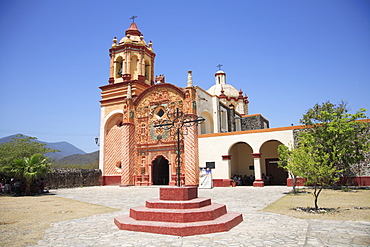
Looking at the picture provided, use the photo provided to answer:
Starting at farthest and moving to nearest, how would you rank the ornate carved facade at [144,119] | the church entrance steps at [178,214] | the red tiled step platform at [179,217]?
the ornate carved facade at [144,119]
the church entrance steps at [178,214]
the red tiled step platform at [179,217]

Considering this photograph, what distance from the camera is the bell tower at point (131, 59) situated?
26.7 m

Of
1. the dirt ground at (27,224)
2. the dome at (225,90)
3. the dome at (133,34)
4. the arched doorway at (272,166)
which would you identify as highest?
the dome at (133,34)

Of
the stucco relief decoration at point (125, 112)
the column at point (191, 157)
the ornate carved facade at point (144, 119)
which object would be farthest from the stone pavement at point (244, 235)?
the stucco relief decoration at point (125, 112)

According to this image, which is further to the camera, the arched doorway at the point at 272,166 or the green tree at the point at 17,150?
the arched doorway at the point at 272,166

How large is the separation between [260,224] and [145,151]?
17413mm

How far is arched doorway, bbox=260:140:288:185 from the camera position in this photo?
2252cm

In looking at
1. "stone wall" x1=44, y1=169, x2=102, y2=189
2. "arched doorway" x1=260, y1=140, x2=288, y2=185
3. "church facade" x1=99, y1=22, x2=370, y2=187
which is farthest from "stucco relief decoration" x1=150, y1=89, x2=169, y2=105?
"arched doorway" x1=260, y1=140, x2=288, y2=185

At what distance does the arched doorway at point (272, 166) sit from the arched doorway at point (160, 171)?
8.26 meters

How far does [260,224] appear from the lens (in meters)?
6.64

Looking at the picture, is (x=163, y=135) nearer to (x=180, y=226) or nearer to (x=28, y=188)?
(x=28, y=188)

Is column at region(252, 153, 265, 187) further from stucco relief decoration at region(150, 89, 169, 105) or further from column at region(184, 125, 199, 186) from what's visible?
stucco relief decoration at region(150, 89, 169, 105)

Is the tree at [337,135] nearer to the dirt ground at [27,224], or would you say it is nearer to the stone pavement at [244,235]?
the stone pavement at [244,235]

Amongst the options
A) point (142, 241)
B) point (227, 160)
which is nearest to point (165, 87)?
point (227, 160)

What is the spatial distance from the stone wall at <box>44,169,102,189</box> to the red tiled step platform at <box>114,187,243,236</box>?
18049 millimetres
